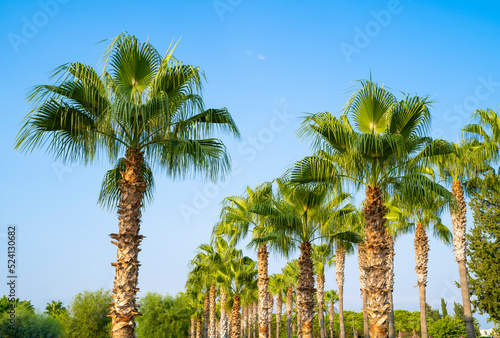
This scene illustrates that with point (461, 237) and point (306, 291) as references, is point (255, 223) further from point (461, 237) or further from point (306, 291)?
point (461, 237)

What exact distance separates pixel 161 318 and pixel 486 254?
33.0 metres

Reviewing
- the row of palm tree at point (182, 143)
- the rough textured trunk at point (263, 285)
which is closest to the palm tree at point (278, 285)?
the rough textured trunk at point (263, 285)

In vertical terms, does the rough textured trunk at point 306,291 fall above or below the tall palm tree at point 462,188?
below

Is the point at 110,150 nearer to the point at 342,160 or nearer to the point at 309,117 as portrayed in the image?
the point at 309,117

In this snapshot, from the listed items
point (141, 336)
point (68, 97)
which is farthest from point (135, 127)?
point (141, 336)

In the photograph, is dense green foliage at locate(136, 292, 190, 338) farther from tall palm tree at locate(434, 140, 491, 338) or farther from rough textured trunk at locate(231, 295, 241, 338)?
tall palm tree at locate(434, 140, 491, 338)

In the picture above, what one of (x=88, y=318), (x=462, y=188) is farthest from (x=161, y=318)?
(x=462, y=188)

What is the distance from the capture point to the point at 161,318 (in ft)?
156

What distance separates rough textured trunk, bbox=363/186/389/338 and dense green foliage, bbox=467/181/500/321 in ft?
76.5

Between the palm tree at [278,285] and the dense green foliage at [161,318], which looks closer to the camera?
the dense green foliage at [161,318]

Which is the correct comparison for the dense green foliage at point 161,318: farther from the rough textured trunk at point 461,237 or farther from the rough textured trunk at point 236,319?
the rough textured trunk at point 461,237

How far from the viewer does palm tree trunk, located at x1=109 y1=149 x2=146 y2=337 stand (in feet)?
29.6

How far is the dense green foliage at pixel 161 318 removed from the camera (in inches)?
1858

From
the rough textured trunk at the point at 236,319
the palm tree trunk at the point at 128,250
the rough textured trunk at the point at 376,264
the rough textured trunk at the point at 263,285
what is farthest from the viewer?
the rough textured trunk at the point at 236,319
